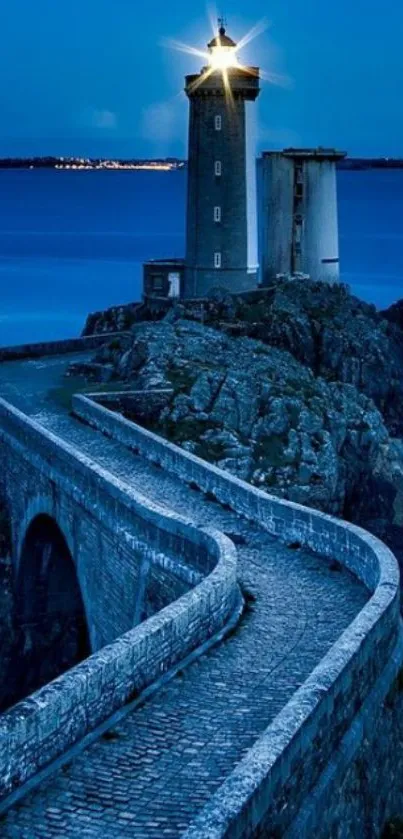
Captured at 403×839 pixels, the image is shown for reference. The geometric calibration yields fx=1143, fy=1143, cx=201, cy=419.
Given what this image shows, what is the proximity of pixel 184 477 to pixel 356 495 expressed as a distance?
36.9 ft

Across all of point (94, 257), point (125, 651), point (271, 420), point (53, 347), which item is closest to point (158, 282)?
point (53, 347)

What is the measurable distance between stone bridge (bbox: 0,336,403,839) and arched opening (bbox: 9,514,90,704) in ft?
7.31

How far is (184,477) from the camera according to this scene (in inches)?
794

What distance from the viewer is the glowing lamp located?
41188mm

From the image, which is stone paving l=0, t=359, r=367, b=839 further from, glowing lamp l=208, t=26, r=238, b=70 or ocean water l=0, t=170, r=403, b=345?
ocean water l=0, t=170, r=403, b=345

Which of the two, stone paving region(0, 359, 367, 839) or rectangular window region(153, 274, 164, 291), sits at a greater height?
rectangular window region(153, 274, 164, 291)

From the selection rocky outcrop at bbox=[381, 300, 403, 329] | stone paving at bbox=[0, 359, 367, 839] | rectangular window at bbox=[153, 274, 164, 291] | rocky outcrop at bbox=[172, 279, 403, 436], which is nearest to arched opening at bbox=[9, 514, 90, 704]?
stone paving at bbox=[0, 359, 367, 839]

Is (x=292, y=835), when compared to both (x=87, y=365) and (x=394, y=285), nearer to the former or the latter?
(x=87, y=365)

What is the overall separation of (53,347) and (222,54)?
1230cm

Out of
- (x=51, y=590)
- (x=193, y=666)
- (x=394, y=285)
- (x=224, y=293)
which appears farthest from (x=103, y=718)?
(x=394, y=285)

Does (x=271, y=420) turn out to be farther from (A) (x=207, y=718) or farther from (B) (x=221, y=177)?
(A) (x=207, y=718)

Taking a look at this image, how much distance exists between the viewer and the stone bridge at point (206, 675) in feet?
29.7

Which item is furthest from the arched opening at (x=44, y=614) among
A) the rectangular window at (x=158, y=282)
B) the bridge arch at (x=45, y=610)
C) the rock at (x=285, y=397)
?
the rectangular window at (x=158, y=282)

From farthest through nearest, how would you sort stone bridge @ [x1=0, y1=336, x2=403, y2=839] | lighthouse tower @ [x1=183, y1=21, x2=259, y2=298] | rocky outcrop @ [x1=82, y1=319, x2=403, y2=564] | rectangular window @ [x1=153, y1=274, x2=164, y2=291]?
rectangular window @ [x1=153, y1=274, x2=164, y2=291], lighthouse tower @ [x1=183, y1=21, x2=259, y2=298], rocky outcrop @ [x1=82, y1=319, x2=403, y2=564], stone bridge @ [x1=0, y1=336, x2=403, y2=839]
